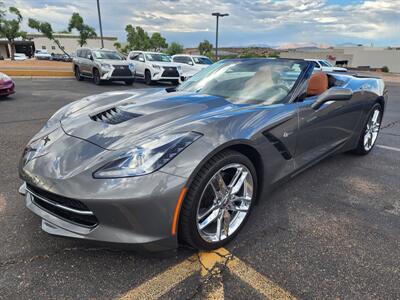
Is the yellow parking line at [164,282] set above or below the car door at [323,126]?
below

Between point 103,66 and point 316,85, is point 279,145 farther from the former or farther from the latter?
point 103,66

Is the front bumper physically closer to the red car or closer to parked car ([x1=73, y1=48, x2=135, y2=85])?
the red car

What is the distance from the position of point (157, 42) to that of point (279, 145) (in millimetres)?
57686

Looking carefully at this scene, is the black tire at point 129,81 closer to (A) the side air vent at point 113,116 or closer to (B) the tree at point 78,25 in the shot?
(A) the side air vent at point 113,116

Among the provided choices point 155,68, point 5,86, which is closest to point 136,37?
point 155,68

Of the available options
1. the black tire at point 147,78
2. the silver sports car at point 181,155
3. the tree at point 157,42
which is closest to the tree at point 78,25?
the tree at point 157,42

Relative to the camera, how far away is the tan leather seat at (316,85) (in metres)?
3.10

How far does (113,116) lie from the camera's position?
258 centimetres

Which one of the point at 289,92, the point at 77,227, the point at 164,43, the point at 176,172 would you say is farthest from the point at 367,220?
the point at 164,43

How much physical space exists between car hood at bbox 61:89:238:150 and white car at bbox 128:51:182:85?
1146cm

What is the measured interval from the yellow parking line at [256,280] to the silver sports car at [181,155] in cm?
20

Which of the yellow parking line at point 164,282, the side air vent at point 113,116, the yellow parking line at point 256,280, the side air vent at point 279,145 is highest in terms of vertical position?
the side air vent at point 113,116

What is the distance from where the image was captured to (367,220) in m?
2.73

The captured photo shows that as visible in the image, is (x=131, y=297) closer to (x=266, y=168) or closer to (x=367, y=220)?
(x=266, y=168)
